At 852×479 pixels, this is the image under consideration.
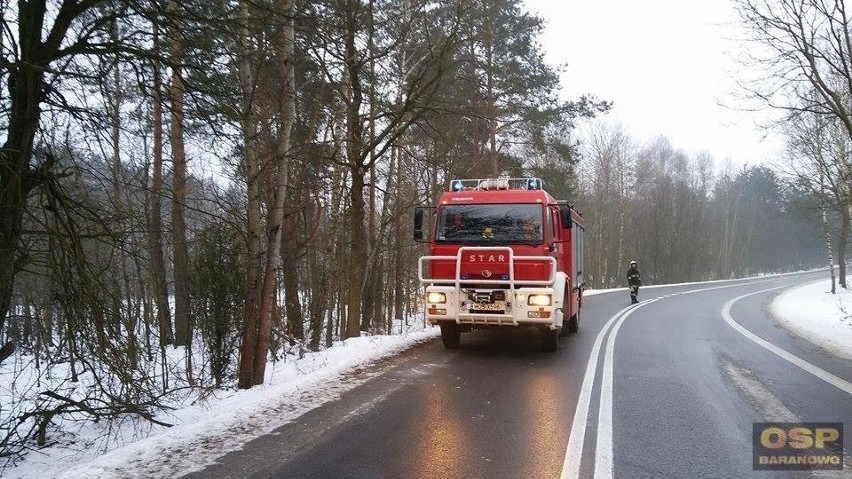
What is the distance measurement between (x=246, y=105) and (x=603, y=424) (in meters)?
5.87

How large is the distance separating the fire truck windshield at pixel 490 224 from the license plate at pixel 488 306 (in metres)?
1.04

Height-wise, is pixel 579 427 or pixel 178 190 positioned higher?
pixel 178 190

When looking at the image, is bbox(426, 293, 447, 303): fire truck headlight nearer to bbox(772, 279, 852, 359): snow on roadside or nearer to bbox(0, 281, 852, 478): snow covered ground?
bbox(0, 281, 852, 478): snow covered ground

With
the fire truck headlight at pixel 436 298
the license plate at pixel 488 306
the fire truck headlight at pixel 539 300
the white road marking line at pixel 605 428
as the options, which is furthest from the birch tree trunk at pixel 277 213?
the white road marking line at pixel 605 428

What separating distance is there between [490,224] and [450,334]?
7.18 feet

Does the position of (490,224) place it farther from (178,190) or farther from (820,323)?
(820,323)

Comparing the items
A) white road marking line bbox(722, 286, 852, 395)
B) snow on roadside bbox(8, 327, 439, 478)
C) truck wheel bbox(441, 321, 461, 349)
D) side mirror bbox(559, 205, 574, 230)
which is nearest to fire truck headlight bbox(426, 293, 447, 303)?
truck wheel bbox(441, 321, 461, 349)

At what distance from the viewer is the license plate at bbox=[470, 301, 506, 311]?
28.6ft

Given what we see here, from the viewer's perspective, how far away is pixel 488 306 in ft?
28.8

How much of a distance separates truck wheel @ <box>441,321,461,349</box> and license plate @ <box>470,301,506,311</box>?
96 centimetres

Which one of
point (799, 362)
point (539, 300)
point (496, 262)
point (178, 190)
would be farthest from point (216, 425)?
point (799, 362)

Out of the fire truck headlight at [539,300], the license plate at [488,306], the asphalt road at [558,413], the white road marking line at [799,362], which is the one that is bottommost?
the white road marking line at [799,362]

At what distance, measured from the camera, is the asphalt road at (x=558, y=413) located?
4262mm

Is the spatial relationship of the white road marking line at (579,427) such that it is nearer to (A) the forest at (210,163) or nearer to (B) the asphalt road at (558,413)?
(B) the asphalt road at (558,413)
